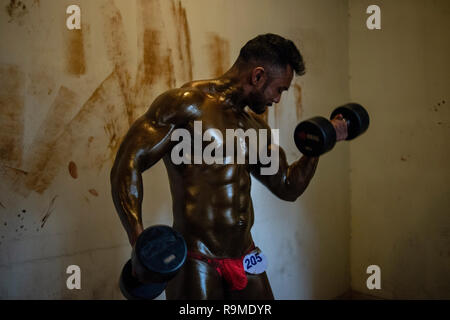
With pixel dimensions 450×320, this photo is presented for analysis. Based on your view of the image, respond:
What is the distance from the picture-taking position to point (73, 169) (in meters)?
1.76

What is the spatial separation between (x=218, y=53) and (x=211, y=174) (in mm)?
1060

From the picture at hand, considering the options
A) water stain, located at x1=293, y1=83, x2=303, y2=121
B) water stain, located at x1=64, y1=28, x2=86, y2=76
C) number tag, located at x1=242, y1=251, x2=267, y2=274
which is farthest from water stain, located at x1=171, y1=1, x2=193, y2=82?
number tag, located at x1=242, y1=251, x2=267, y2=274

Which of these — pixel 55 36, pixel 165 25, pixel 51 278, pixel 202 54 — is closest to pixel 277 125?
pixel 202 54

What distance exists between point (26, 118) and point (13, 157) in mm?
167

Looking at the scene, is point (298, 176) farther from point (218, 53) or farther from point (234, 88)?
point (218, 53)

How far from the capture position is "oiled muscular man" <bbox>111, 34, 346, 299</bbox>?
1.35 meters

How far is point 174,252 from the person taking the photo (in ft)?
3.82

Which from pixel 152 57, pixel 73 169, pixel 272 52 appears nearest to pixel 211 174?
pixel 272 52

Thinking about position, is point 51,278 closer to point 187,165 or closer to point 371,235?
point 187,165

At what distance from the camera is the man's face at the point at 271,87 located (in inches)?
61.0

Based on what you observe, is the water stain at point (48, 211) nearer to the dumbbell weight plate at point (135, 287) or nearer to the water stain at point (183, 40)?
the dumbbell weight plate at point (135, 287)

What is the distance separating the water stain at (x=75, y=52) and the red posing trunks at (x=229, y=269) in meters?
0.96

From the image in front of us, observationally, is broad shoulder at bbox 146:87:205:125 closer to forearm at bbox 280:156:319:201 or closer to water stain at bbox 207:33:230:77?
forearm at bbox 280:156:319:201

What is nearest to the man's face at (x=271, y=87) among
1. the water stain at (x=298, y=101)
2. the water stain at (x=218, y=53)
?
the water stain at (x=218, y=53)
